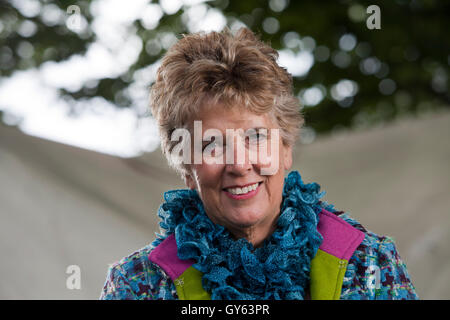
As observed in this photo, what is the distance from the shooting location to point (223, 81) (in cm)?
135

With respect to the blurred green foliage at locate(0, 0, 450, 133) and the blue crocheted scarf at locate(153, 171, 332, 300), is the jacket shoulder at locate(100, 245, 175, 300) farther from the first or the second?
the blurred green foliage at locate(0, 0, 450, 133)

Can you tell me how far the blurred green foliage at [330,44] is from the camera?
390 cm

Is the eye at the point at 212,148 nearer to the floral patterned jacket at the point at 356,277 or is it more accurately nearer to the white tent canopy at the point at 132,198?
the floral patterned jacket at the point at 356,277

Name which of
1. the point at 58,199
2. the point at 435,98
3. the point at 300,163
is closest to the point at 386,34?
the point at 435,98

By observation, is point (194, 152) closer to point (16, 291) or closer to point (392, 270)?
point (392, 270)

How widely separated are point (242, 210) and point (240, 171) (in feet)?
0.37

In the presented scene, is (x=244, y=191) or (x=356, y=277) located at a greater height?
(x=244, y=191)

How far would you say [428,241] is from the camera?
2.56 m

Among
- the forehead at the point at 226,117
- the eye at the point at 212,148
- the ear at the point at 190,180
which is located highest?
the forehead at the point at 226,117

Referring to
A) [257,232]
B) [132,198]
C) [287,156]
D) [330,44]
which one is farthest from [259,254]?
[330,44]

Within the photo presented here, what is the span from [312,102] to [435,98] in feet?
3.37

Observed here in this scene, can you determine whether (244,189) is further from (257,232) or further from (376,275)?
(376,275)

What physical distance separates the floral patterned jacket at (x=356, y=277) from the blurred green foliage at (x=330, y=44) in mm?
2553

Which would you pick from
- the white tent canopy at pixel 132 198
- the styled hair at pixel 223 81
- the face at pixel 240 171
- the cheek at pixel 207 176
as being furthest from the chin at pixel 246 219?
the white tent canopy at pixel 132 198
